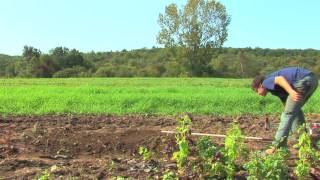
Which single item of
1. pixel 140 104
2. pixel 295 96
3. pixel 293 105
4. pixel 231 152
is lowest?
pixel 140 104

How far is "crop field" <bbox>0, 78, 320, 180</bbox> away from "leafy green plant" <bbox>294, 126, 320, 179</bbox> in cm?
1

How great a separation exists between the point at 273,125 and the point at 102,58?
70780mm

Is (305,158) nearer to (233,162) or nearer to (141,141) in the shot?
(233,162)

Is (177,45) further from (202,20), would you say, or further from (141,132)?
(141,132)

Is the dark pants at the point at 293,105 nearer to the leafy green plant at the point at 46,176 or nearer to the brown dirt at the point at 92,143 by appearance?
the brown dirt at the point at 92,143

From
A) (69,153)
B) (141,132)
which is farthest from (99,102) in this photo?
(69,153)

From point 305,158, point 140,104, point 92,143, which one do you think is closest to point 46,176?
point 305,158

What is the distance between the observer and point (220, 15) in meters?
55.0

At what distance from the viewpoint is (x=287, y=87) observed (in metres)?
7.08

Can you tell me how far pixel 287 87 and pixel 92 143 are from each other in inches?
125

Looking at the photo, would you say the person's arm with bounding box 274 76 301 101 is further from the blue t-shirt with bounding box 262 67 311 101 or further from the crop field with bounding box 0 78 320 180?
the crop field with bounding box 0 78 320 180

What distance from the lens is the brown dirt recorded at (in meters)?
6.07

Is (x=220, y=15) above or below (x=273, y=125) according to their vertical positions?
above

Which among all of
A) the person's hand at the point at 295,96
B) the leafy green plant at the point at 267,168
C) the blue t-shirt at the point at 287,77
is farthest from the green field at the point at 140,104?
the leafy green plant at the point at 267,168
